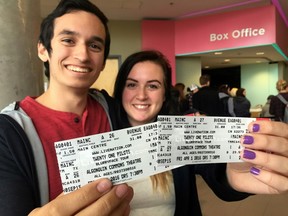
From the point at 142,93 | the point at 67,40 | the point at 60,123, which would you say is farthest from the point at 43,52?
the point at 142,93

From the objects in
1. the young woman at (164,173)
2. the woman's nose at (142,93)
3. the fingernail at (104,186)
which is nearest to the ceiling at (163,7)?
the young woman at (164,173)

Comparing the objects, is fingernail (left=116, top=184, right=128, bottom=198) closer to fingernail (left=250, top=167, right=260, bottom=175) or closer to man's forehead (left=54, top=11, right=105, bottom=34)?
fingernail (left=250, top=167, right=260, bottom=175)

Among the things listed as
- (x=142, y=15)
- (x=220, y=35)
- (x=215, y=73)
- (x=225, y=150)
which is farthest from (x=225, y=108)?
(x=215, y=73)

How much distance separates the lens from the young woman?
0.98 meters

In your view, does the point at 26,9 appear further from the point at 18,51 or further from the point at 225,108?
the point at 225,108

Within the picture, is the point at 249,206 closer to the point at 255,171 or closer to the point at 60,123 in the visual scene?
the point at 255,171

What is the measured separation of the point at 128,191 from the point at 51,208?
8.0 inches

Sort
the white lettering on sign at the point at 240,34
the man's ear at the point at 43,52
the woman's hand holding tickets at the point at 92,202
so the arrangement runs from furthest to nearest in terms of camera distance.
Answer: the white lettering on sign at the point at 240,34
the man's ear at the point at 43,52
the woman's hand holding tickets at the point at 92,202

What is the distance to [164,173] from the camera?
1221mm

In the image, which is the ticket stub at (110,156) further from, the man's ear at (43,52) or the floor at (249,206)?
the floor at (249,206)

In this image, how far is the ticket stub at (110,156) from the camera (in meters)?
0.76

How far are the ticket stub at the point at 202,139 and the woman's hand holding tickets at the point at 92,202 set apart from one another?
0.16m

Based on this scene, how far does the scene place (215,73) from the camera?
46.9 feet

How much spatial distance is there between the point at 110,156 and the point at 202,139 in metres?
0.28
